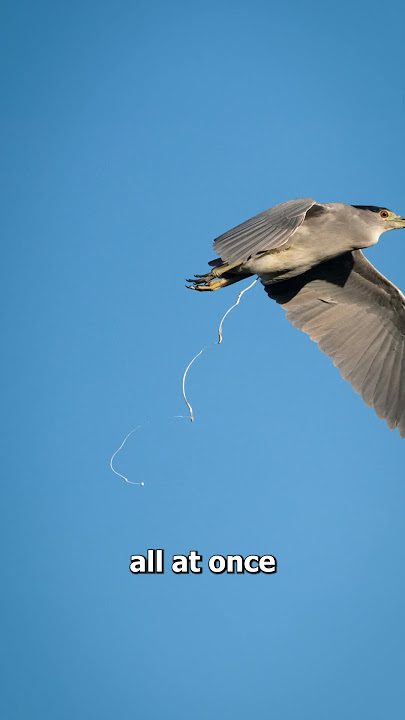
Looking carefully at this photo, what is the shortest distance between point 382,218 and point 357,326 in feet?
5.19

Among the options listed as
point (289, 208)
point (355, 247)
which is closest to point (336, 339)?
point (355, 247)

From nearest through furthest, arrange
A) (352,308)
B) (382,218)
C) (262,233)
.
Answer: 1. (262,233)
2. (382,218)
3. (352,308)

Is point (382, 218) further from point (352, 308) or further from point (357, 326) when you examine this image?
point (357, 326)

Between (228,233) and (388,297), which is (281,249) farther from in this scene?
(388,297)

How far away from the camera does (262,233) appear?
8.21 meters

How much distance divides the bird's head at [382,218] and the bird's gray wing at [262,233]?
101 cm

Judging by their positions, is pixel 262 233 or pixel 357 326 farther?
pixel 357 326

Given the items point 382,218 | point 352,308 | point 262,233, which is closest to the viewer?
point 262,233

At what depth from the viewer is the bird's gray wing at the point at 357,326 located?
10.5m
